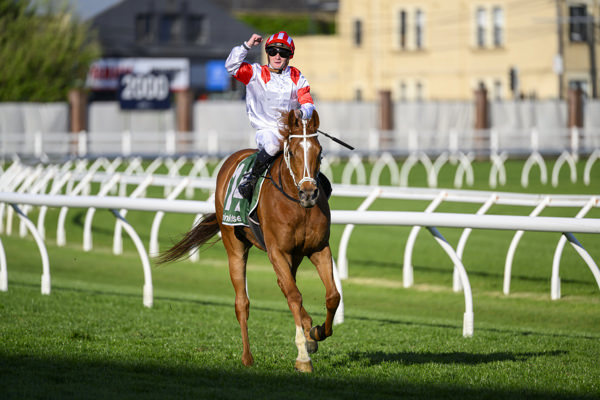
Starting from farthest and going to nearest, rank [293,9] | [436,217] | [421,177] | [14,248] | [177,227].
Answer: [293,9] → [421,177] → [177,227] → [14,248] → [436,217]

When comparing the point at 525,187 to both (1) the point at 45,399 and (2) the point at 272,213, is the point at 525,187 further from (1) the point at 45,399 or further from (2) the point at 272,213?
(1) the point at 45,399

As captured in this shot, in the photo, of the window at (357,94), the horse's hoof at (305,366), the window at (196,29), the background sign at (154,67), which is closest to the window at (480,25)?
the window at (357,94)

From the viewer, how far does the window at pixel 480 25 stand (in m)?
39.5

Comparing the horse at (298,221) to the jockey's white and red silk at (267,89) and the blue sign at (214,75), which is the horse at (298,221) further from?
the blue sign at (214,75)

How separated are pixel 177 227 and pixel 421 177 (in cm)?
956

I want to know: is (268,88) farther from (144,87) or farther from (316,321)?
(144,87)

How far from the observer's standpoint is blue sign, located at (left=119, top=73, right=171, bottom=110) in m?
32.0

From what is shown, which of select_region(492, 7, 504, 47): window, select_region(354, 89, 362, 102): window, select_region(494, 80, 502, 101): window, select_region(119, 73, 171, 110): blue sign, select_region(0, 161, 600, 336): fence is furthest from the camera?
select_region(354, 89, 362, 102): window

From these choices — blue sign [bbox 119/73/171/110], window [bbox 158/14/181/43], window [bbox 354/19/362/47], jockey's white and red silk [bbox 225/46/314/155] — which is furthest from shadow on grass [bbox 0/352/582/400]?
window [bbox 158/14/181/43]

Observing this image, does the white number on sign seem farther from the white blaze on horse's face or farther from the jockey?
the white blaze on horse's face

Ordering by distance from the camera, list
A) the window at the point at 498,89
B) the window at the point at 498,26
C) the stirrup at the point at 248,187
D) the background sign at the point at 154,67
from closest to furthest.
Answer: the stirrup at the point at 248,187 < the window at the point at 498,26 < the window at the point at 498,89 < the background sign at the point at 154,67

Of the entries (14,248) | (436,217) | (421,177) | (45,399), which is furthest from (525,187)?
(45,399)

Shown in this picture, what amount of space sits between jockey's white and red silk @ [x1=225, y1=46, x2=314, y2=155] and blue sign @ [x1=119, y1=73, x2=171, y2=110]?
87.4ft

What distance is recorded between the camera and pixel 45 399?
4316mm
